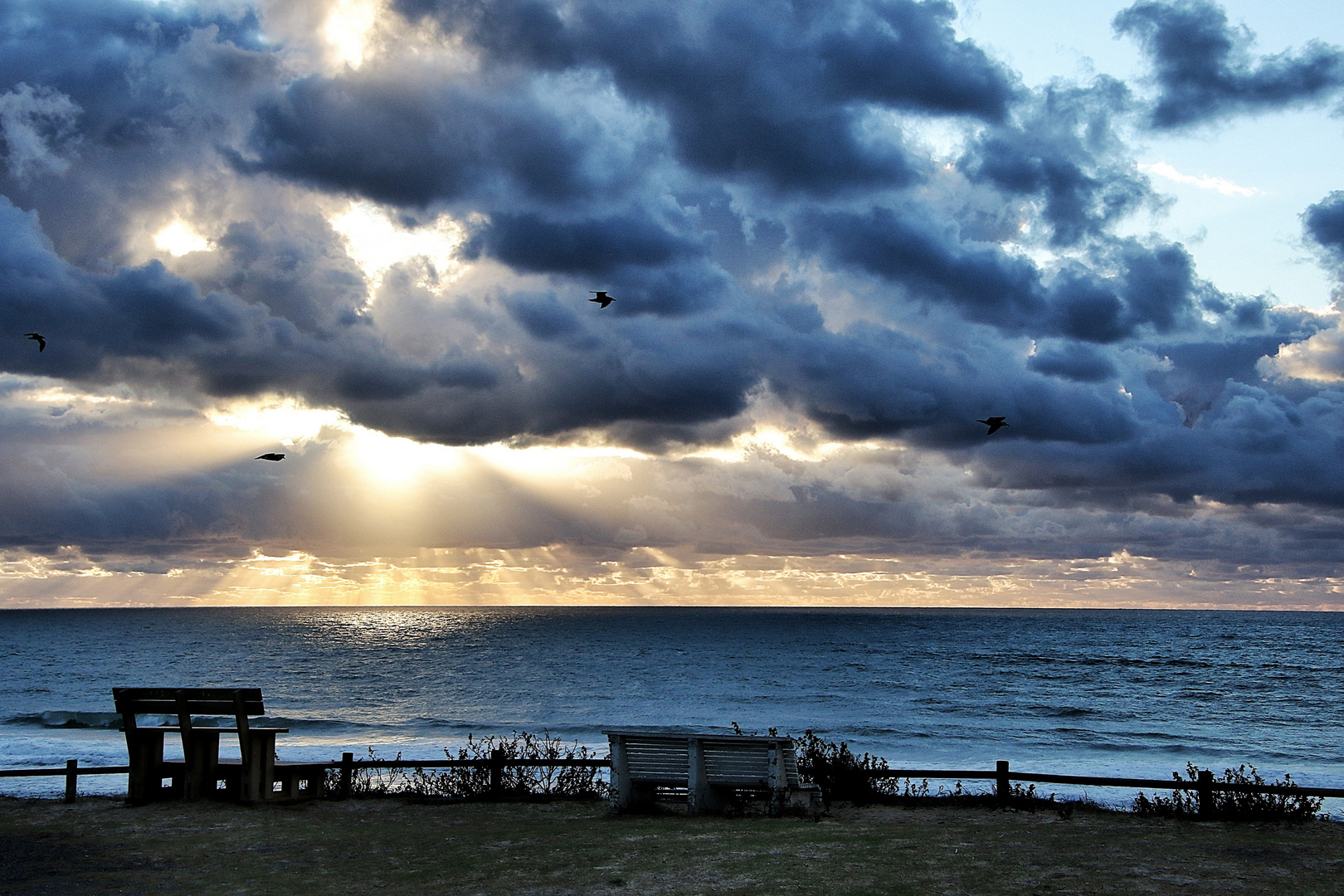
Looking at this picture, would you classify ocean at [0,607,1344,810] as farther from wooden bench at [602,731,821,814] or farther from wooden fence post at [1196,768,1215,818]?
wooden bench at [602,731,821,814]

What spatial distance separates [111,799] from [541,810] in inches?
260

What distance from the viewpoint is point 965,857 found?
36.2 feet

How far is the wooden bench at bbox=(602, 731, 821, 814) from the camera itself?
1363 centimetres

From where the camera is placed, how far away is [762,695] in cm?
6003

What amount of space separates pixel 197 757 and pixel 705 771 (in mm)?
7516

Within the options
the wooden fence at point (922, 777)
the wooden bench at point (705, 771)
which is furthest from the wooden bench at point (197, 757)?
the wooden bench at point (705, 771)

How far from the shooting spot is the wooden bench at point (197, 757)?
46.4 ft

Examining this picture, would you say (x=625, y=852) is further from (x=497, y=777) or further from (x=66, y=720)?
(x=66, y=720)

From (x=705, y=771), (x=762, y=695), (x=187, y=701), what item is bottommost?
(x=762, y=695)

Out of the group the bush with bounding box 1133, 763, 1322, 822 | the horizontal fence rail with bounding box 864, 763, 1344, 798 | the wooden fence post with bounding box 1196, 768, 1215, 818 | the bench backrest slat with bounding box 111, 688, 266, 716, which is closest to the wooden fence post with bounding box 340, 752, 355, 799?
the bench backrest slat with bounding box 111, 688, 266, 716

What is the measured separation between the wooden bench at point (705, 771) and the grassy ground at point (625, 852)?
1.33ft

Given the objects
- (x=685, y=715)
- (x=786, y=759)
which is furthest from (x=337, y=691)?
(x=786, y=759)

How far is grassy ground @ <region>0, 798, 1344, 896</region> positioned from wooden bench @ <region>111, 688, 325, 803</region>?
40cm

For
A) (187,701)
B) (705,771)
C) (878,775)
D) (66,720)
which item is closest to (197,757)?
(187,701)
